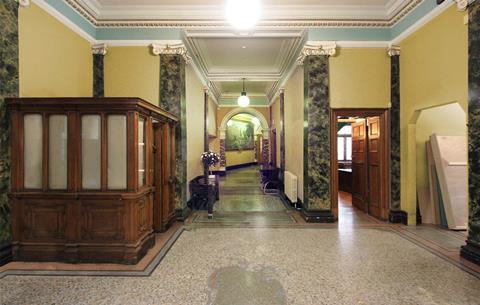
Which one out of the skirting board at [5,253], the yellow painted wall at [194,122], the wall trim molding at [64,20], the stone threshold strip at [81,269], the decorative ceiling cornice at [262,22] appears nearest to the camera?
the stone threshold strip at [81,269]

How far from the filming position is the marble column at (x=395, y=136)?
17.5ft

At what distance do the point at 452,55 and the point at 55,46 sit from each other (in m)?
6.40

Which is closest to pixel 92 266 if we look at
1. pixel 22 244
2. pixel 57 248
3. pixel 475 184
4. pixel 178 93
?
pixel 57 248

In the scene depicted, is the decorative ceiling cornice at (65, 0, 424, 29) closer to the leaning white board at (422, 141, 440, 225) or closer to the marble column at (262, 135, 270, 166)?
the leaning white board at (422, 141, 440, 225)

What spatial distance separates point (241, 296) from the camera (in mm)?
2674

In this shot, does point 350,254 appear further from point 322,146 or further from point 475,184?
point 322,146

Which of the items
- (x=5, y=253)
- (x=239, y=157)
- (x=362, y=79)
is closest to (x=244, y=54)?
(x=362, y=79)

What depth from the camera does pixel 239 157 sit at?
66.4 ft

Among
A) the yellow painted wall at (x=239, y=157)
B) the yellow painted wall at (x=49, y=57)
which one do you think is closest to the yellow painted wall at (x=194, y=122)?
the yellow painted wall at (x=49, y=57)

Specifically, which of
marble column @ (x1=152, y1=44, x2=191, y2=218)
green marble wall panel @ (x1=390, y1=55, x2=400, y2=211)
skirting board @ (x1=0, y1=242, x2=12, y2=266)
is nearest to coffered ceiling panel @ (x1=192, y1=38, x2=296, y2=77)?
marble column @ (x1=152, y1=44, x2=191, y2=218)

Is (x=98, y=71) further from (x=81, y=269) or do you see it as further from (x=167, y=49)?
(x=81, y=269)

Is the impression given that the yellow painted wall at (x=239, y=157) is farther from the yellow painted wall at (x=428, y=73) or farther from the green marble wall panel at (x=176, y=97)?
the yellow painted wall at (x=428, y=73)

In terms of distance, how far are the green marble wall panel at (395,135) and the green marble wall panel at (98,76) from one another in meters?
6.13

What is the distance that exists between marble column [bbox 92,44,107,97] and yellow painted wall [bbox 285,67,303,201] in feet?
14.5
